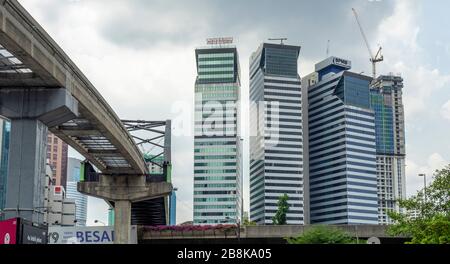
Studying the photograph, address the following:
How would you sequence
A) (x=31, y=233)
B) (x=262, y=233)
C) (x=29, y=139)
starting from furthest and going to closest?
(x=262, y=233)
(x=29, y=139)
(x=31, y=233)

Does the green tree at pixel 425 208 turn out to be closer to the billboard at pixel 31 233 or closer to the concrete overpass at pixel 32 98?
the billboard at pixel 31 233

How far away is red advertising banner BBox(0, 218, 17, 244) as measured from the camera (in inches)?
1006

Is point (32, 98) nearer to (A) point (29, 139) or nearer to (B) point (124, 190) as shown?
(A) point (29, 139)

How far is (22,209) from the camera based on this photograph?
40.6 metres

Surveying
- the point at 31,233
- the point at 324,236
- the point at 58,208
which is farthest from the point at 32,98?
the point at 58,208

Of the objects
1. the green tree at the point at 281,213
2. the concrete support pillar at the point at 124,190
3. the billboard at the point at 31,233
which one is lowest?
the billboard at the point at 31,233

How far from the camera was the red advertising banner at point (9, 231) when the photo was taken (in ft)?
83.9

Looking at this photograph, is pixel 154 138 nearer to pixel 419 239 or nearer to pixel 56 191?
pixel 56 191

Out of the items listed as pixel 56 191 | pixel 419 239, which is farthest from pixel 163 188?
pixel 56 191

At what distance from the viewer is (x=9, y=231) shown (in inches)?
1029

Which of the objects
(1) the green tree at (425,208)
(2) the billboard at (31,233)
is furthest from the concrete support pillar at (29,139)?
(1) the green tree at (425,208)

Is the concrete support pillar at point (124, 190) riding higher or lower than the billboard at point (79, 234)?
higher

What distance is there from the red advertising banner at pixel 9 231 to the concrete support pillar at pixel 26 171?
14292mm

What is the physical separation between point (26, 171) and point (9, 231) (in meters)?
16.3
